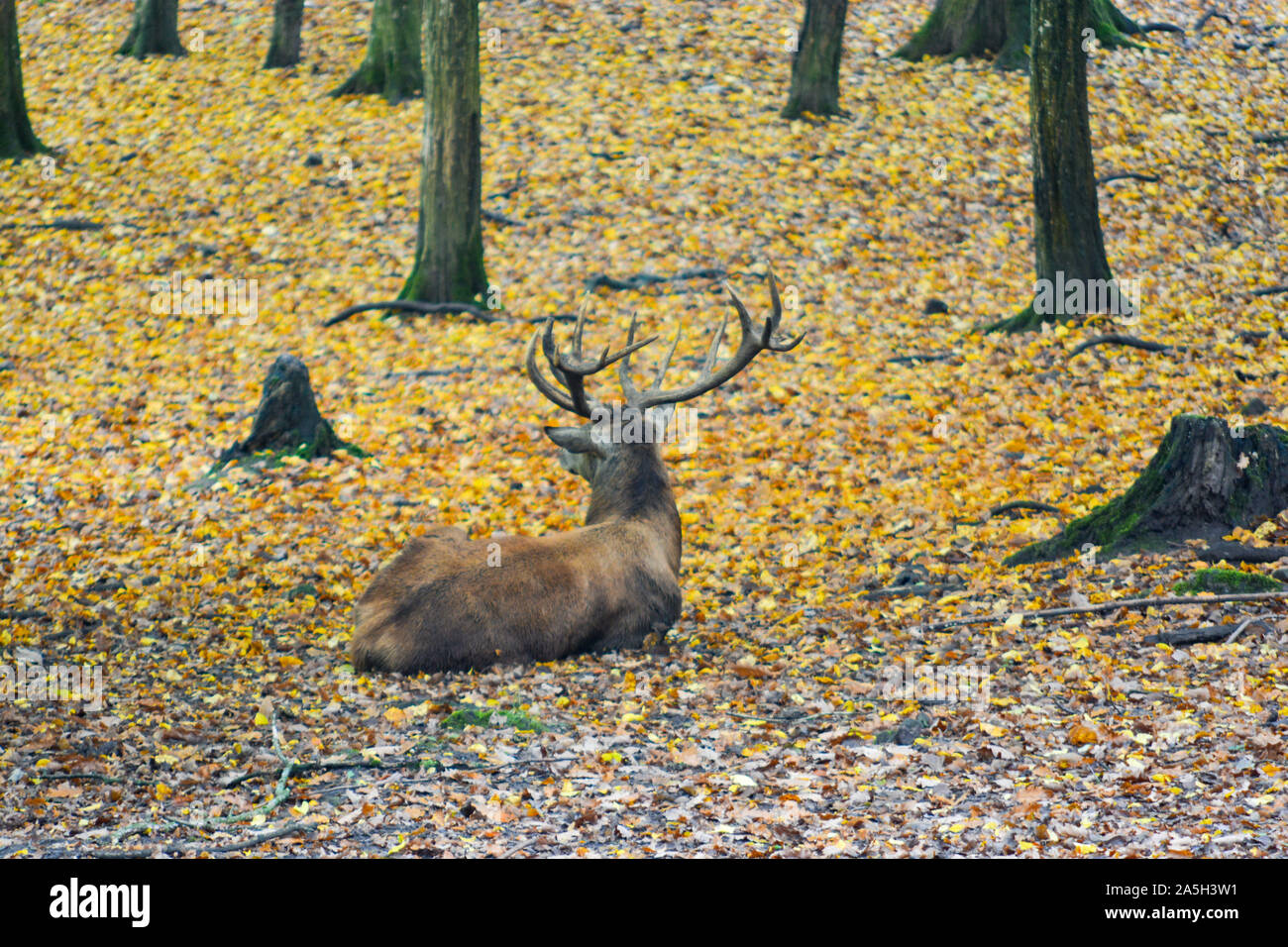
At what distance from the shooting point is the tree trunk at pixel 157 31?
1930cm

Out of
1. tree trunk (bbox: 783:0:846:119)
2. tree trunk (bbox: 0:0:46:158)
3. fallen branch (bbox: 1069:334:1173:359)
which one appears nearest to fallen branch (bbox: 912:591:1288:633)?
fallen branch (bbox: 1069:334:1173:359)

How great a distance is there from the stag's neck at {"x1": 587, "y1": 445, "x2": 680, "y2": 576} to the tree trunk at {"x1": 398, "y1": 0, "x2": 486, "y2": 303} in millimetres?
5389

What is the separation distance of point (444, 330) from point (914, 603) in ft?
22.2

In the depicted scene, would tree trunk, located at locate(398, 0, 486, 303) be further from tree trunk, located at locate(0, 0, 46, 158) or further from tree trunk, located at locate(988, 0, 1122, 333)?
tree trunk, located at locate(0, 0, 46, 158)

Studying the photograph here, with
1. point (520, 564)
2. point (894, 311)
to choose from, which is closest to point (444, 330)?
point (894, 311)

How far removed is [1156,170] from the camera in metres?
15.4

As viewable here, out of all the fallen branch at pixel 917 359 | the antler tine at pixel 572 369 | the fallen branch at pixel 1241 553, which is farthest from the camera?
the fallen branch at pixel 917 359

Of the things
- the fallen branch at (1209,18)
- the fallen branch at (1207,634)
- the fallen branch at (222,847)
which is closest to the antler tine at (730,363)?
the fallen branch at (1207,634)

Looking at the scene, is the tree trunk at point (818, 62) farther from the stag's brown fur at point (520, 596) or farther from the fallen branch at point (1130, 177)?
the stag's brown fur at point (520, 596)

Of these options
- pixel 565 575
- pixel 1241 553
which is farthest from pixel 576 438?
pixel 1241 553

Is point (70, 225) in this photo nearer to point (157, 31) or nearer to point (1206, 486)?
point (157, 31)

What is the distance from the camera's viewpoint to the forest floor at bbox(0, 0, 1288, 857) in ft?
17.8

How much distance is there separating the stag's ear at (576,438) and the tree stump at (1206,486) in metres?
3.58

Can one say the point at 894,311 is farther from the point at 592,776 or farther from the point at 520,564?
the point at 592,776
